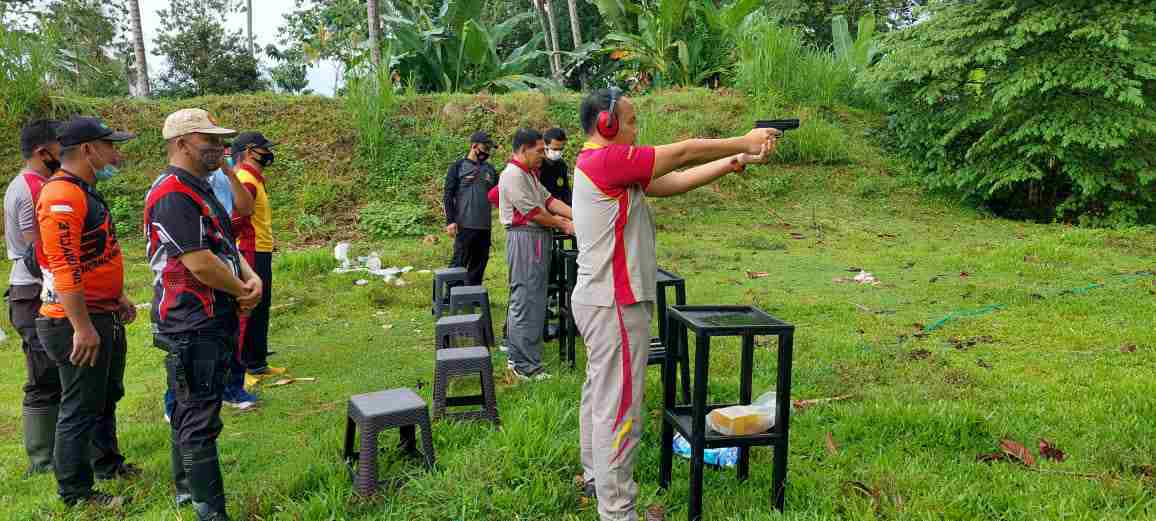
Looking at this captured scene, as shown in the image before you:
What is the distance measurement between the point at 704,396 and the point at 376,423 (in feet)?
5.02

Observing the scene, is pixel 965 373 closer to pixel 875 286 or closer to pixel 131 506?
pixel 875 286

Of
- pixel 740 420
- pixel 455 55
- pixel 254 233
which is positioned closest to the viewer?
pixel 740 420

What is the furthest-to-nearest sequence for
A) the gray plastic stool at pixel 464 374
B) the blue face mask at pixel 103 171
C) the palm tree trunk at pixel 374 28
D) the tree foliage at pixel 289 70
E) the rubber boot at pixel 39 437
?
the tree foliage at pixel 289 70
the palm tree trunk at pixel 374 28
the gray plastic stool at pixel 464 374
the rubber boot at pixel 39 437
the blue face mask at pixel 103 171

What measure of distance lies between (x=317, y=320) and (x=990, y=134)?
34.3ft

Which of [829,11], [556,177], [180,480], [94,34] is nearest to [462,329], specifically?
[180,480]

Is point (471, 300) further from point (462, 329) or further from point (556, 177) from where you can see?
point (556, 177)

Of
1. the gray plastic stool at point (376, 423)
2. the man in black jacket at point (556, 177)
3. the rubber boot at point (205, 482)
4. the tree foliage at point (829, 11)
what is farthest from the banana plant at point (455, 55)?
the rubber boot at point (205, 482)

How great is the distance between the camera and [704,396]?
10.6 feet

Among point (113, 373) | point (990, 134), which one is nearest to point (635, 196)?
point (113, 373)

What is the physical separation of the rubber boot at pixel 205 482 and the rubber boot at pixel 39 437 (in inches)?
48.8

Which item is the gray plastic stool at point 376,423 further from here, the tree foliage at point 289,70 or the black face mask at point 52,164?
the tree foliage at point 289,70

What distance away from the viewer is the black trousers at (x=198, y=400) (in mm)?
3217

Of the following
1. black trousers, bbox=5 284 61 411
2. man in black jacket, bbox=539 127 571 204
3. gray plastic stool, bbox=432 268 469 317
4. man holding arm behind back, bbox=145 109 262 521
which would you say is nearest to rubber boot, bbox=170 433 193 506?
man holding arm behind back, bbox=145 109 262 521

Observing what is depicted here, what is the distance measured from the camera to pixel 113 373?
3.91 meters
